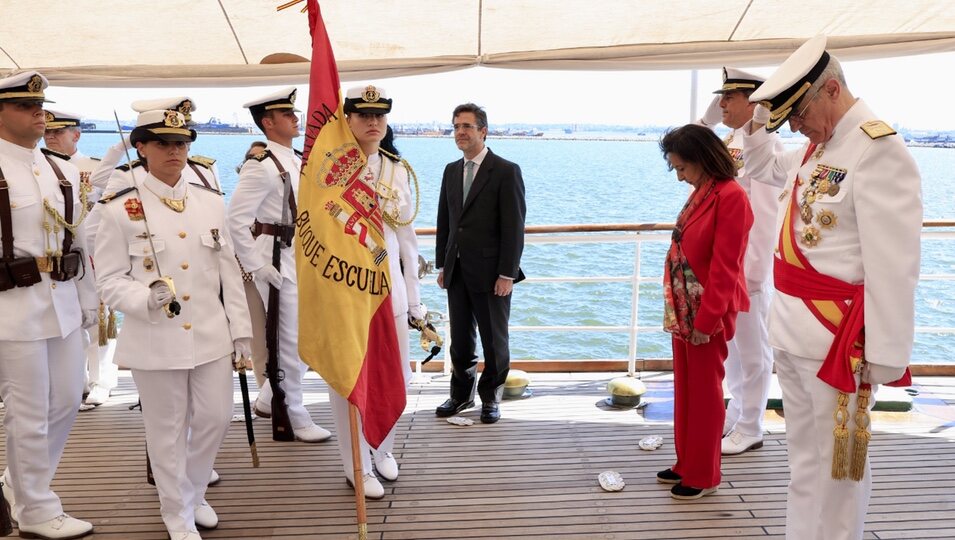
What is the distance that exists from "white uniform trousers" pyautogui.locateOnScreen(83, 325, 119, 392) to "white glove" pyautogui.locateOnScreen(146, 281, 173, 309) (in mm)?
2372

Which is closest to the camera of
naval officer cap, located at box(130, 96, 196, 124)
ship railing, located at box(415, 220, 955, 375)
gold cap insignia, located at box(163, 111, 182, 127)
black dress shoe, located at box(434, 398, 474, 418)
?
gold cap insignia, located at box(163, 111, 182, 127)

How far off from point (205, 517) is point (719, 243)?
229cm

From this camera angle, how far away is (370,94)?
10.4ft

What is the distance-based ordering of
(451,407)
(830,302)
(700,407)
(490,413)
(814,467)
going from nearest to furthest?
(830,302) < (814,467) < (700,407) < (490,413) < (451,407)

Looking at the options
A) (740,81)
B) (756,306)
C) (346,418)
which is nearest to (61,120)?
(346,418)

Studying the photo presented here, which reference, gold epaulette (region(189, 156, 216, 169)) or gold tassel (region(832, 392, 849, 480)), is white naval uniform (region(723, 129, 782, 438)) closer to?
gold tassel (region(832, 392, 849, 480))

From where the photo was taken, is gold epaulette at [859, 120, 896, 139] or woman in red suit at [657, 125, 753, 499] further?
woman in red suit at [657, 125, 753, 499]


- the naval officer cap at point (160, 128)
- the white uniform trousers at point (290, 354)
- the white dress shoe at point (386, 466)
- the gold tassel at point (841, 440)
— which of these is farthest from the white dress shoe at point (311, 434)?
the gold tassel at point (841, 440)

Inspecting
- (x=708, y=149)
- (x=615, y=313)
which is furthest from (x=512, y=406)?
(x=615, y=313)

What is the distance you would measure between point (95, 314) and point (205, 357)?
0.79 m

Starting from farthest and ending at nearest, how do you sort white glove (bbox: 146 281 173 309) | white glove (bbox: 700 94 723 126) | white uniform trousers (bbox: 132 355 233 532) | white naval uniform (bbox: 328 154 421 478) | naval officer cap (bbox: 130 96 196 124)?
white glove (bbox: 700 94 723 126) → white naval uniform (bbox: 328 154 421 478) → naval officer cap (bbox: 130 96 196 124) → white uniform trousers (bbox: 132 355 233 532) → white glove (bbox: 146 281 173 309)

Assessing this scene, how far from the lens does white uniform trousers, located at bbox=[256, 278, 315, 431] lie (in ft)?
13.1

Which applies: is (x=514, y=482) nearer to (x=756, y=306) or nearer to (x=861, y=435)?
(x=756, y=306)

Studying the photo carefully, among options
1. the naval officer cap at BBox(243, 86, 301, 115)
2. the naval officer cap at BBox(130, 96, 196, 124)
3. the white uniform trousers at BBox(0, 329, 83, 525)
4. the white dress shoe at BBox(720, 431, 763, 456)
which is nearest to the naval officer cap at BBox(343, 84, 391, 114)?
the naval officer cap at BBox(130, 96, 196, 124)
